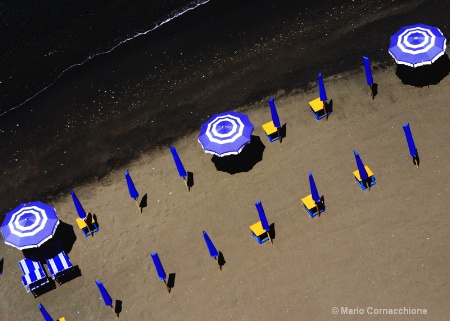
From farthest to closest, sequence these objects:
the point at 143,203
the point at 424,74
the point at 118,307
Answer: the point at 424,74, the point at 143,203, the point at 118,307

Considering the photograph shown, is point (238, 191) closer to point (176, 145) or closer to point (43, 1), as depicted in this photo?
point (176, 145)

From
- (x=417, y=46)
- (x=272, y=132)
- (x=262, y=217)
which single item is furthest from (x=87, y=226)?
(x=417, y=46)

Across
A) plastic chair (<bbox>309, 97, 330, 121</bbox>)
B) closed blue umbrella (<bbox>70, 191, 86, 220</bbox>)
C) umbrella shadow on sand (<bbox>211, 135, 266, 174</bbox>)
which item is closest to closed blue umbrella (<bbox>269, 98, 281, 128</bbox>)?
umbrella shadow on sand (<bbox>211, 135, 266, 174</bbox>)

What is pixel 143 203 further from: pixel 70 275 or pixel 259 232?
pixel 259 232

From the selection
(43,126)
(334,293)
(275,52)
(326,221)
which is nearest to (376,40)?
(275,52)

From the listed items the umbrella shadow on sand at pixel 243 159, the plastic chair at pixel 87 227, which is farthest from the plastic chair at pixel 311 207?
the plastic chair at pixel 87 227

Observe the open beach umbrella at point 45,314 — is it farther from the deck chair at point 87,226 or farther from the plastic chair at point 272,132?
the plastic chair at point 272,132
